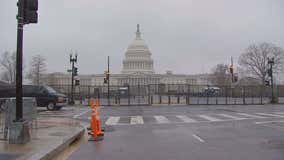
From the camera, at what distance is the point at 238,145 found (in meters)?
12.2

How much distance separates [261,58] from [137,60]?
57.3m

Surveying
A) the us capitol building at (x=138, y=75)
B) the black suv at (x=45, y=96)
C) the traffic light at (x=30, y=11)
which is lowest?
the black suv at (x=45, y=96)

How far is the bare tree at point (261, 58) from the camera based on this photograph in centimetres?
10869

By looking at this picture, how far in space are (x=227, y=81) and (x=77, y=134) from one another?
11467 cm

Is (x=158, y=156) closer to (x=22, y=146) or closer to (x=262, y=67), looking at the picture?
(x=22, y=146)

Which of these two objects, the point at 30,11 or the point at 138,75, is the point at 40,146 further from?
the point at 138,75

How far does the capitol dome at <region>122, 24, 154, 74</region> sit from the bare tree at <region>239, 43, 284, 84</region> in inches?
2010

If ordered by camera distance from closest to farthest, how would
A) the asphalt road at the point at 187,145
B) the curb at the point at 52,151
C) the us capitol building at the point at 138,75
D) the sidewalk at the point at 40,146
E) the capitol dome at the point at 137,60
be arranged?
the curb at the point at 52,151, the sidewalk at the point at 40,146, the asphalt road at the point at 187,145, the us capitol building at the point at 138,75, the capitol dome at the point at 137,60

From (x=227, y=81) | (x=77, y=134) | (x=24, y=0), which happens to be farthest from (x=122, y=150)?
(x=227, y=81)

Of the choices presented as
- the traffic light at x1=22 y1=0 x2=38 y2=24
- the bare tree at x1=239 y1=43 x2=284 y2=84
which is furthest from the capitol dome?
the traffic light at x1=22 y1=0 x2=38 y2=24

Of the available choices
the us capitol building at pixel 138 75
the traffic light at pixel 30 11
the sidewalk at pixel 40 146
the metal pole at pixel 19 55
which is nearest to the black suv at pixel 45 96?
the sidewalk at pixel 40 146

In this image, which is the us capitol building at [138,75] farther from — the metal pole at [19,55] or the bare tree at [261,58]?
the metal pole at [19,55]

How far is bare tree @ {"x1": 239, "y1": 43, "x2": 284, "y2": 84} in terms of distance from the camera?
357 ft

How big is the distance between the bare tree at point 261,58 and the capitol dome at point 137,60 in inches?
2010
